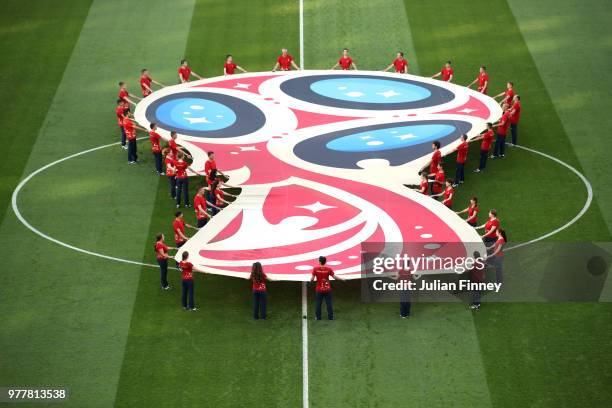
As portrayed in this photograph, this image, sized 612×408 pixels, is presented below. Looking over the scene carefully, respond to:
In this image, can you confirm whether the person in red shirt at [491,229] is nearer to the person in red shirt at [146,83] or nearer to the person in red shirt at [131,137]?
the person in red shirt at [131,137]

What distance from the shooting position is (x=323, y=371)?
2653 centimetres

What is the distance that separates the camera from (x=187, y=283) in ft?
94.3

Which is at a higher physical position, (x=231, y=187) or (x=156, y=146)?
(x=231, y=187)

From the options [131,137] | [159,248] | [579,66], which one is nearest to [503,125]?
[579,66]

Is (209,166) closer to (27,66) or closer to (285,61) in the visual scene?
(285,61)

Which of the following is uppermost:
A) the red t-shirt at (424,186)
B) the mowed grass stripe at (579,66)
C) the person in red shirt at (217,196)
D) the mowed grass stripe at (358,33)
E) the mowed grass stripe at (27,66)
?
the red t-shirt at (424,186)

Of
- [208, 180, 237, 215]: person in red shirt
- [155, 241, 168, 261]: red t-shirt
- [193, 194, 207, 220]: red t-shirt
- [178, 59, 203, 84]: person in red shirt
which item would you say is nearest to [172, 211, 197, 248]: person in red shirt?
[193, 194, 207, 220]: red t-shirt

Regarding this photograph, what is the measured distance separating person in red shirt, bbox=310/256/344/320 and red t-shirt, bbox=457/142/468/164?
29.1ft

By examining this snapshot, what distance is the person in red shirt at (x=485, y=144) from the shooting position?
35.9 metres

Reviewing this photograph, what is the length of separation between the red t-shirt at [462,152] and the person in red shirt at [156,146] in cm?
1007

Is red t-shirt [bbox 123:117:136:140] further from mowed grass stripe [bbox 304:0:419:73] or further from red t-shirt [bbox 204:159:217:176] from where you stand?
mowed grass stripe [bbox 304:0:419:73]

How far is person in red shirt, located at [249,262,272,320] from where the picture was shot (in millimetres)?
27969

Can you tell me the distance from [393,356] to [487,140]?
1148 centimetres

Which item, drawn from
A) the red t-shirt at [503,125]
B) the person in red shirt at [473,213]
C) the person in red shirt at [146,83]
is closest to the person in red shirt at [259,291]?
the person in red shirt at [473,213]
